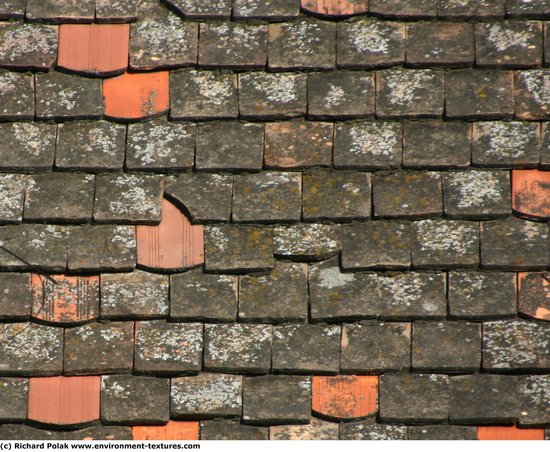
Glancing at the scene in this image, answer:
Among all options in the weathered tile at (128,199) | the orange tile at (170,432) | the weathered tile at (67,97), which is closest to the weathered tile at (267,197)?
the weathered tile at (128,199)

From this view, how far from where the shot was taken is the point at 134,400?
3.57 meters

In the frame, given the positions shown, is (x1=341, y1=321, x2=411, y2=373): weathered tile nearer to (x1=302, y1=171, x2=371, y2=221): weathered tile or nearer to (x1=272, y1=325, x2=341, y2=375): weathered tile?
(x1=272, y1=325, x2=341, y2=375): weathered tile

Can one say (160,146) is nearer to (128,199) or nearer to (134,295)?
(128,199)

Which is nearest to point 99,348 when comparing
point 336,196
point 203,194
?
point 203,194

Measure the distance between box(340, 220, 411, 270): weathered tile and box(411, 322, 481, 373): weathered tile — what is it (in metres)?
0.24

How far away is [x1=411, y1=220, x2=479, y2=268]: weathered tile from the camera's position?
3617mm

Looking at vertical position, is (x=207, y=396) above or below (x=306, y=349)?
below

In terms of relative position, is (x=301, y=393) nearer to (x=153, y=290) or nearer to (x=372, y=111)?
(x=153, y=290)

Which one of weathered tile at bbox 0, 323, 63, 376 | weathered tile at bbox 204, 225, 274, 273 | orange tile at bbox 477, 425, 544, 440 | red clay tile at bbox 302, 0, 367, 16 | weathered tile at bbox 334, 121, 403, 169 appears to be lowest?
orange tile at bbox 477, 425, 544, 440

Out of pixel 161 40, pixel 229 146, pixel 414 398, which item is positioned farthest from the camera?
pixel 161 40

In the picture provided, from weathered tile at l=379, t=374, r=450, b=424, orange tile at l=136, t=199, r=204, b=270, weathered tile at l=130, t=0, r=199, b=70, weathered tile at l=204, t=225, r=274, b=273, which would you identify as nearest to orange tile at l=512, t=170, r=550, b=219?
weathered tile at l=379, t=374, r=450, b=424

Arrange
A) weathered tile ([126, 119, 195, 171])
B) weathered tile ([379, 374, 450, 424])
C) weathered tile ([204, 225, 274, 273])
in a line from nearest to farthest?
weathered tile ([379, 374, 450, 424]) → weathered tile ([204, 225, 274, 273]) → weathered tile ([126, 119, 195, 171])

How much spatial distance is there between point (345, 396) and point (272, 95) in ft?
3.67

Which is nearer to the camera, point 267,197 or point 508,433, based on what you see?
point 508,433
